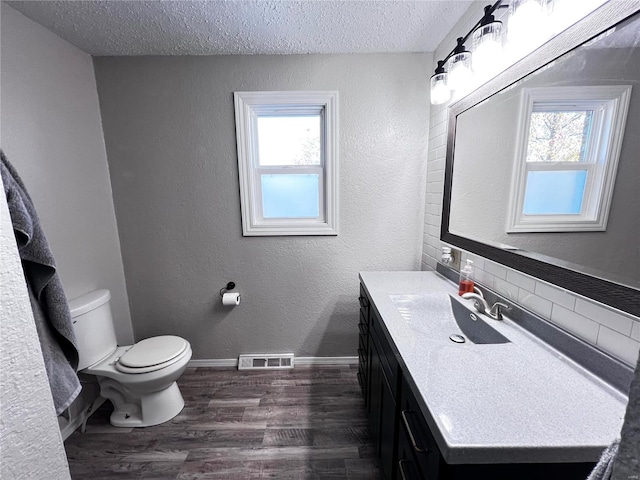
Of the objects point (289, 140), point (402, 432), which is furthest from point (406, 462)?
point (289, 140)

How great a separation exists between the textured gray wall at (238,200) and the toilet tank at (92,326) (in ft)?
1.18

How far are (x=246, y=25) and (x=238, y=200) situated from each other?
3.44 ft

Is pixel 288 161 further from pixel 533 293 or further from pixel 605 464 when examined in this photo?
pixel 605 464

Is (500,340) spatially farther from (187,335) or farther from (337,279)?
(187,335)

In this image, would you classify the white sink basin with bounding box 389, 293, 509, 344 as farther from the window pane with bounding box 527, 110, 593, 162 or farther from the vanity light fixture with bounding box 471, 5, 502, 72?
the vanity light fixture with bounding box 471, 5, 502, 72

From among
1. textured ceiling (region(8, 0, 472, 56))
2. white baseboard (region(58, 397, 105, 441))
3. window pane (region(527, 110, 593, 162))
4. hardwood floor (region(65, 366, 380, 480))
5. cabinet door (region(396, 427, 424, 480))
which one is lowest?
hardwood floor (region(65, 366, 380, 480))

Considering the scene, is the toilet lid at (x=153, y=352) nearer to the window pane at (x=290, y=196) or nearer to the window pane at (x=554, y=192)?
the window pane at (x=290, y=196)

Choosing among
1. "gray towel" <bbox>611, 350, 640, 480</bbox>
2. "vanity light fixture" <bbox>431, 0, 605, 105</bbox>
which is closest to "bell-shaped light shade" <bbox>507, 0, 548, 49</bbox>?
"vanity light fixture" <bbox>431, 0, 605, 105</bbox>

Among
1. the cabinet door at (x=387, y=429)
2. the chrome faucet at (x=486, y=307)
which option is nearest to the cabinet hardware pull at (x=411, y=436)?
the cabinet door at (x=387, y=429)

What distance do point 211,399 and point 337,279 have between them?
123 cm

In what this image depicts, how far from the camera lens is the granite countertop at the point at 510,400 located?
0.55 metres

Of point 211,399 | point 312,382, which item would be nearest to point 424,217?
point 312,382

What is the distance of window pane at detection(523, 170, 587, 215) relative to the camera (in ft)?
2.63

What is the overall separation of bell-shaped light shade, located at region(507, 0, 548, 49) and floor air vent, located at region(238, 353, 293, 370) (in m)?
2.29
